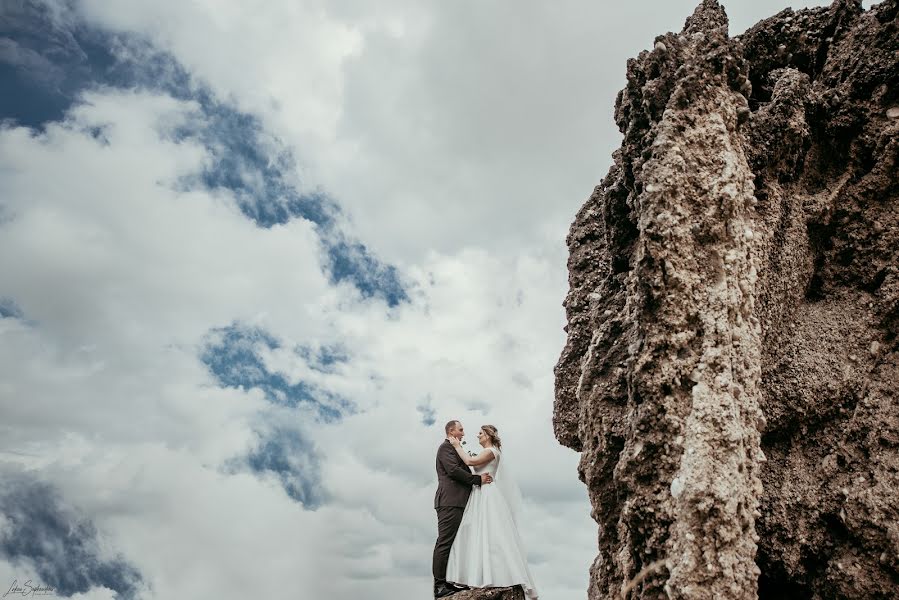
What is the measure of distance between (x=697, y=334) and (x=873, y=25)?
4.65 meters

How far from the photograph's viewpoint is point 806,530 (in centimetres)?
563

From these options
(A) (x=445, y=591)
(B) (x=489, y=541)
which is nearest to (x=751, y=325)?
(B) (x=489, y=541)

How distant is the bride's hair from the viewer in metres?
12.5

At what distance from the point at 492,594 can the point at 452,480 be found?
80.5 inches

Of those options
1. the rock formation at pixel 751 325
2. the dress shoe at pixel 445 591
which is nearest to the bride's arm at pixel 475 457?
the dress shoe at pixel 445 591

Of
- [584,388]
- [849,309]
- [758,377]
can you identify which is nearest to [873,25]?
[849,309]

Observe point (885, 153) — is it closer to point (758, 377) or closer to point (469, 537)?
point (758, 377)

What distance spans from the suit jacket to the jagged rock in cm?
147

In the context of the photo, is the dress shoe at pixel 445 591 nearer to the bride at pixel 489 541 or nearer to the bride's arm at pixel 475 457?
the bride at pixel 489 541

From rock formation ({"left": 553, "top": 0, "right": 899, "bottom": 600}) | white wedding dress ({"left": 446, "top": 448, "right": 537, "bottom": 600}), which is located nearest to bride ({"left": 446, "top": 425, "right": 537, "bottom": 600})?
white wedding dress ({"left": 446, "top": 448, "right": 537, "bottom": 600})

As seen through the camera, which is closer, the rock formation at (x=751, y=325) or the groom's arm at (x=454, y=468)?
the rock formation at (x=751, y=325)

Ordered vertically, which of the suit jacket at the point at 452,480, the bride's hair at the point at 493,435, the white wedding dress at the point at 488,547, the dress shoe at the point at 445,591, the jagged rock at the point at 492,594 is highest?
the bride's hair at the point at 493,435

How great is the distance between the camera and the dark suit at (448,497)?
1133 cm

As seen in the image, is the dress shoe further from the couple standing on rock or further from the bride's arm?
the bride's arm
